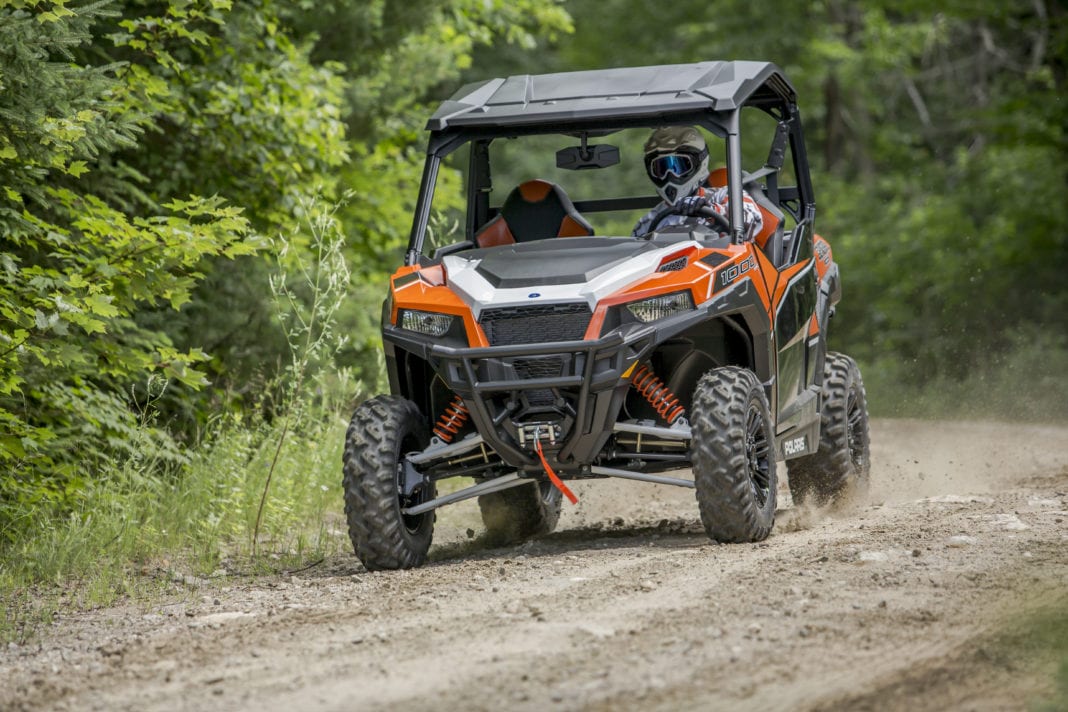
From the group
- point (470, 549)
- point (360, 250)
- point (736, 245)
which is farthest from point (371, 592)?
point (360, 250)

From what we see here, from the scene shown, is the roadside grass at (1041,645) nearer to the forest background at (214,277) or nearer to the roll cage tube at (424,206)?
the roll cage tube at (424,206)

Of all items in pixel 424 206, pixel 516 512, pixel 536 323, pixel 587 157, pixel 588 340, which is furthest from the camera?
pixel 516 512

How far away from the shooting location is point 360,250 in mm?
14102

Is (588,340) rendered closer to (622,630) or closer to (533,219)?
(533,219)

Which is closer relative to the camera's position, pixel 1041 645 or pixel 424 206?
pixel 1041 645

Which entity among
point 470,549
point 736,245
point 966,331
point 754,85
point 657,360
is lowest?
point 966,331

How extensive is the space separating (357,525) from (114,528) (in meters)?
1.80

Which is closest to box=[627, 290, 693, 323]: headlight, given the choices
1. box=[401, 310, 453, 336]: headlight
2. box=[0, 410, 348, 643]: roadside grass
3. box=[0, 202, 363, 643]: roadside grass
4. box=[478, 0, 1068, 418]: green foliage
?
box=[401, 310, 453, 336]: headlight

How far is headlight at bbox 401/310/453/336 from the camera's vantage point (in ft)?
23.6

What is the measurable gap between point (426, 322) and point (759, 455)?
177 cm

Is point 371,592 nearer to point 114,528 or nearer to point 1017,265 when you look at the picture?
point 114,528

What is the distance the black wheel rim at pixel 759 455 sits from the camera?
24.1 feet

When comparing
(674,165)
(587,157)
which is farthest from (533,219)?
(674,165)

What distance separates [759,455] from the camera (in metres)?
7.45
